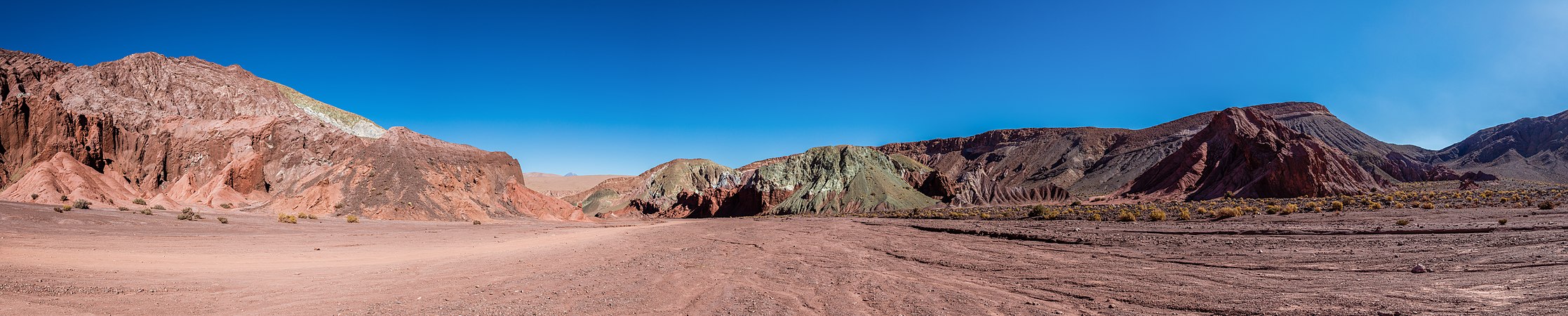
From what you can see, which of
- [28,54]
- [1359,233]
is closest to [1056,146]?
[1359,233]

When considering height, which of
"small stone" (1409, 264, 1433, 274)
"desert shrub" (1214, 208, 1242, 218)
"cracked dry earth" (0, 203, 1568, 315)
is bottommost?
"cracked dry earth" (0, 203, 1568, 315)

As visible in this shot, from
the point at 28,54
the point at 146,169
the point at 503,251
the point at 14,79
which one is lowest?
the point at 503,251

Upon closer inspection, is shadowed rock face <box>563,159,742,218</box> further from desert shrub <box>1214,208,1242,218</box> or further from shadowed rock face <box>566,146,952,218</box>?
desert shrub <box>1214,208,1242,218</box>

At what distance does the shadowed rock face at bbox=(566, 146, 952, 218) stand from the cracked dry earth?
5306 cm

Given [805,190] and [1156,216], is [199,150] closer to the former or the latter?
[1156,216]

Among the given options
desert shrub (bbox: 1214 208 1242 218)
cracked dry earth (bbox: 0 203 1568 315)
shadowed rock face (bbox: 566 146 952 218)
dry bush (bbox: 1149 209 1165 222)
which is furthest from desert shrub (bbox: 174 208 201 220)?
A: shadowed rock face (bbox: 566 146 952 218)

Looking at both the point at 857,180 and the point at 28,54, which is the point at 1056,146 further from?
the point at 28,54

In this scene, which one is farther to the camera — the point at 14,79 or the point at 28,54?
the point at 28,54

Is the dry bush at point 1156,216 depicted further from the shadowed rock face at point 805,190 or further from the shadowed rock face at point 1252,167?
the shadowed rock face at point 805,190

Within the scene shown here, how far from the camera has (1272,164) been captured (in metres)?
49.2

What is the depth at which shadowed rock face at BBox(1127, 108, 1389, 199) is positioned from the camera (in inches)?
1837

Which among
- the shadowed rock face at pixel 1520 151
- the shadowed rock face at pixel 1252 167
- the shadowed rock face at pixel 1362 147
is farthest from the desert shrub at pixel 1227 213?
the shadowed rock face at pixel 1520 151

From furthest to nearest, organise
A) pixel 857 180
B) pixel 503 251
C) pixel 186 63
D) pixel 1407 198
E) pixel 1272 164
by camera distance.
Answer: pixel 857 180, pixel 1272 164, pixel 186 63, pixel 1407 198, pixel 503 251

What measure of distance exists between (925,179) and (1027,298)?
252 feet
